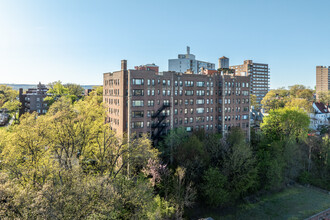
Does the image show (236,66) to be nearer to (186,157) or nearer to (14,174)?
(186,157)

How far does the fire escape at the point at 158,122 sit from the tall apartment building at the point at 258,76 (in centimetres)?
11904

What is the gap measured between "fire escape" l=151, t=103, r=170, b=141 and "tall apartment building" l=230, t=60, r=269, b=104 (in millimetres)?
119037

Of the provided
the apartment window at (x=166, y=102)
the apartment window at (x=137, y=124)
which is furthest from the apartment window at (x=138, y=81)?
the apartment window at (x=137, y=124)

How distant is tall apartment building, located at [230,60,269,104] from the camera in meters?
161

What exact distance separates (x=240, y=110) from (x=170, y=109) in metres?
26.6

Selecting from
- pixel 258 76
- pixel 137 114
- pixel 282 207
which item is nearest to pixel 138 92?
pixel 137 114

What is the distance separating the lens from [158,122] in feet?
191

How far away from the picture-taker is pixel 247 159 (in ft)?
162

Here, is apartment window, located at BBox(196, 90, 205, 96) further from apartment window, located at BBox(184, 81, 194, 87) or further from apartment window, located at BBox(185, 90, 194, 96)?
apartment window, located at BBox(184, 81, 194, 87)

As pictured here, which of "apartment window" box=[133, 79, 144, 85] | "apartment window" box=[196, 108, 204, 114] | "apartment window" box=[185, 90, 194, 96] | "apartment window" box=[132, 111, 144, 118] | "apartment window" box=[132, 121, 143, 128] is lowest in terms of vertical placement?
"apartment window" box=[132, 121, 143, 128]

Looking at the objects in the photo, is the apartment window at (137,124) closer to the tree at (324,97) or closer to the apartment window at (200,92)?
the apartment window at (200,92)

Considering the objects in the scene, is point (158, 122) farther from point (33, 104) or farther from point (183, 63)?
point (183, 63)

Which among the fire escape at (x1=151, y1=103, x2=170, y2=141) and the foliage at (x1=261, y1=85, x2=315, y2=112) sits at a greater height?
the foliage at (x1=261, y1=85, x2=315, y2=112)

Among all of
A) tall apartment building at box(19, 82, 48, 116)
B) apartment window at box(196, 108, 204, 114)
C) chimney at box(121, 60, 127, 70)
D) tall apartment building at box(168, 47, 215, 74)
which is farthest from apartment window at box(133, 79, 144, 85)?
tall apartment building at box(168, 47, 215, 74)
